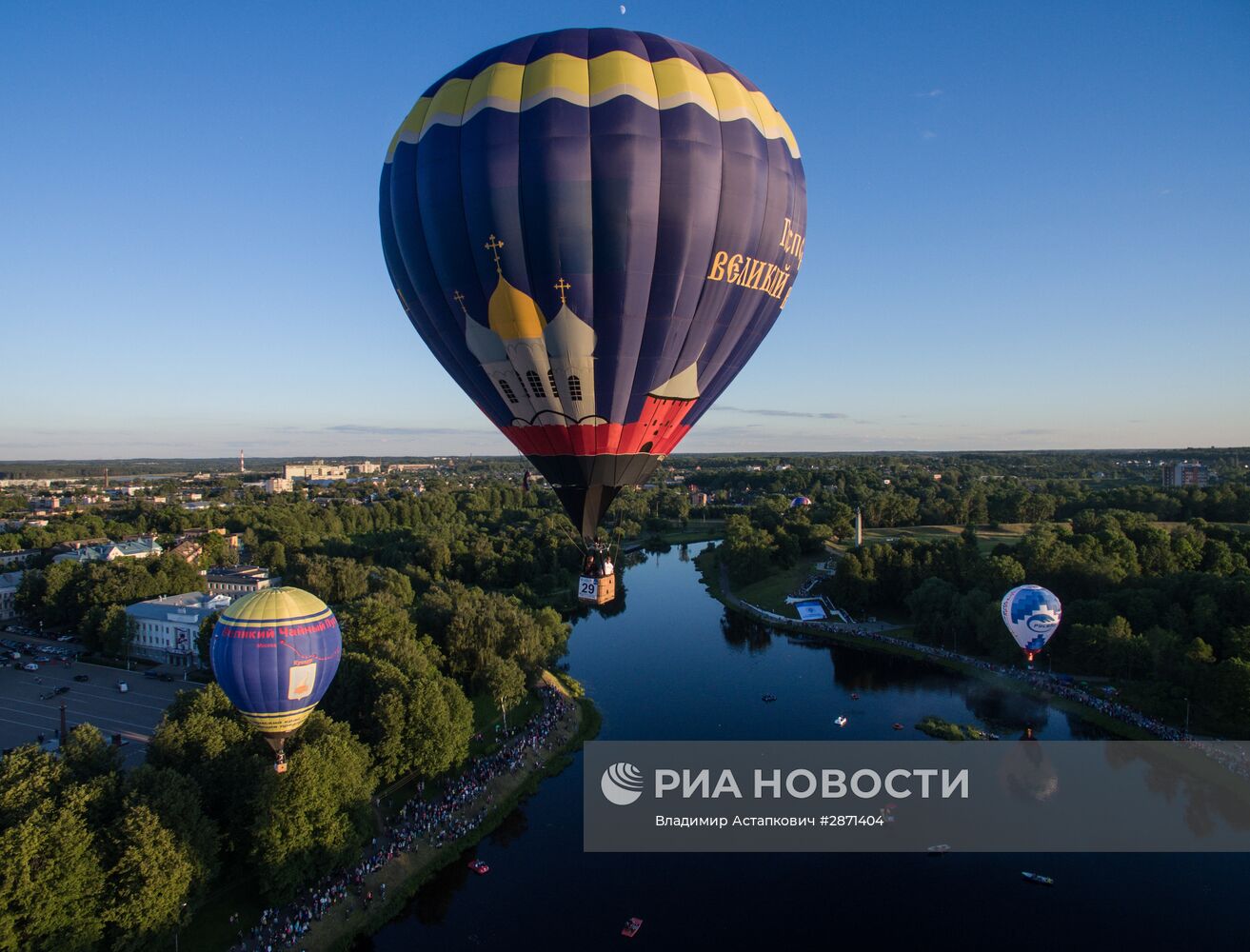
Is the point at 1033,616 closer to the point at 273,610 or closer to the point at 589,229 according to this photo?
the point at 589,229

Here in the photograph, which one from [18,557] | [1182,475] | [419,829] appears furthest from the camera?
[1182,475]

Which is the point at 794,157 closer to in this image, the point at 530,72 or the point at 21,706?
the point at 530,72

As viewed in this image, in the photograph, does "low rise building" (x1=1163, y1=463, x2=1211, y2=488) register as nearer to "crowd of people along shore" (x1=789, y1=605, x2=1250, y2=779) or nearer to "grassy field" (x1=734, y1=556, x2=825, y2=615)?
"grassy field" (x1=734, y1=556, x2=825, y2=615)

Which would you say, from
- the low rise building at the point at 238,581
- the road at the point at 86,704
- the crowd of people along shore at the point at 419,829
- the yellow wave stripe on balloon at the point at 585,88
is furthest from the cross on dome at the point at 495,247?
the low rise building at the point at 238,581

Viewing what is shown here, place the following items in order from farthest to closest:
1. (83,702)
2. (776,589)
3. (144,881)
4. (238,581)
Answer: (238,581) → (776,589) → (83,702) → (144,881)

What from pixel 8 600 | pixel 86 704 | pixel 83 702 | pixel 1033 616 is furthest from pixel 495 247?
pixel 8 600

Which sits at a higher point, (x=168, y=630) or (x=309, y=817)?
(x=309, y=817)

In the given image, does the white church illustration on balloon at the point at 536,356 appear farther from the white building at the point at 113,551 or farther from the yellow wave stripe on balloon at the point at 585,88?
the white building at the point at 113,551
